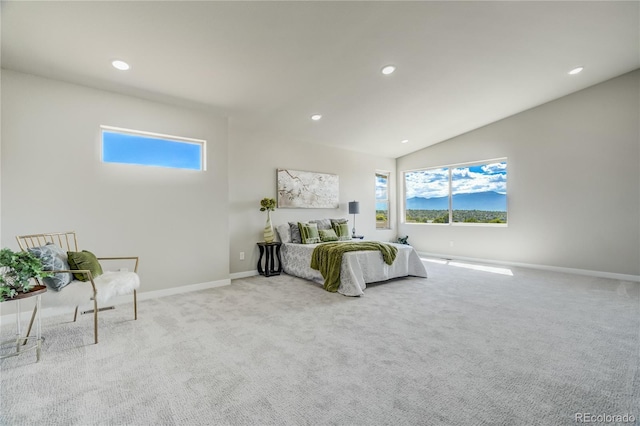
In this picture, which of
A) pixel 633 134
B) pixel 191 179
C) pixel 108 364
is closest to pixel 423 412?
pixel 108 364

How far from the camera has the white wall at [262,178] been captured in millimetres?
4961

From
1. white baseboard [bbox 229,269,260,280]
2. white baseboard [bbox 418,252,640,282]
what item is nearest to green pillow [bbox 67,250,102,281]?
white baseboard [bbox 229,269,260,280]

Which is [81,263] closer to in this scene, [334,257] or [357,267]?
[334,257]

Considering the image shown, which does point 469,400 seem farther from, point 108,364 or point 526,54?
point 526,54

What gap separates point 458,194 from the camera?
6641 millimetres

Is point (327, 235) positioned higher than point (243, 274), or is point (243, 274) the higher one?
point (327, 235)

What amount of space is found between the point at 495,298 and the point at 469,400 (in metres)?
2.35

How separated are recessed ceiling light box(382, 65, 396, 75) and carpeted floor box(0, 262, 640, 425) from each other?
2907 mm

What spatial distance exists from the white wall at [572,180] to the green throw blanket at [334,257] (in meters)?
2.98

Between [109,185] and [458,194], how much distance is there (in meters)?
6.59

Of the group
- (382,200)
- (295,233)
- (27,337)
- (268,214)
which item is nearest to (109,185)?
(27,337)

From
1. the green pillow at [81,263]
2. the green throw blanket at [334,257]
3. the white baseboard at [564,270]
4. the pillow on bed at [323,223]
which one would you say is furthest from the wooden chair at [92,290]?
the white baseboard at [564,270]

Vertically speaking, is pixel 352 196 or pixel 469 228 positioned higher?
pixel 352 196

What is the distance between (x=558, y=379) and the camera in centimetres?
182
